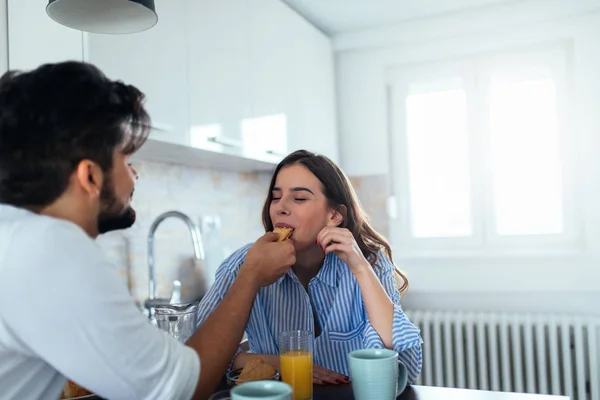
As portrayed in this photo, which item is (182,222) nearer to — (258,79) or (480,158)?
(258,79)

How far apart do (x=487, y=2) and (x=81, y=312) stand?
116 inches

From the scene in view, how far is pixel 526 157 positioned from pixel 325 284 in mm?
2080

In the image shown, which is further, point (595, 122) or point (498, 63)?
point (498, 63)

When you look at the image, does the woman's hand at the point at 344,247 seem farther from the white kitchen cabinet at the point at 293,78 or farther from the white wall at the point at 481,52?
the white wall at the point at 481,52

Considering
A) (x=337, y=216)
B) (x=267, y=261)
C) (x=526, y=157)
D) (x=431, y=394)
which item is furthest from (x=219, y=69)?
(x=526, y=157)

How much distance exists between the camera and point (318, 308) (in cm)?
159

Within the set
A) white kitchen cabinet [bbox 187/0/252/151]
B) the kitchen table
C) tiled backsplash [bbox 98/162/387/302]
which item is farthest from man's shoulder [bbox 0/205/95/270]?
tiled backsplash [bbox 98/162/387/302]

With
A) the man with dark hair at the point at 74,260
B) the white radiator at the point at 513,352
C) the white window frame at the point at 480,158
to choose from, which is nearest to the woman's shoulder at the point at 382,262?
the man with dark hair at the point at 74,260

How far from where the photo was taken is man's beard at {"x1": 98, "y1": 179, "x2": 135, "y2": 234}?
87 centimetres

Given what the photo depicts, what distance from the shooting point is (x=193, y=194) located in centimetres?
271

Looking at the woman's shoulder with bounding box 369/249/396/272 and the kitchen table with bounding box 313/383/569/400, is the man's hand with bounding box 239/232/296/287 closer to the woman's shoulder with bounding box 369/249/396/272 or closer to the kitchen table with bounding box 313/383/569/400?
the kitchen table with bounding box 313/383/569/400

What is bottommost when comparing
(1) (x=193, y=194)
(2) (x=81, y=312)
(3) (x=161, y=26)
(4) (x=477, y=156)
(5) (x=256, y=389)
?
(5) (x=256, y=389)

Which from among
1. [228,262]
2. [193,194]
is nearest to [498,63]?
[193,194]

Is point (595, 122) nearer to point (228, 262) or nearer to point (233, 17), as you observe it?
point (233, 17)
